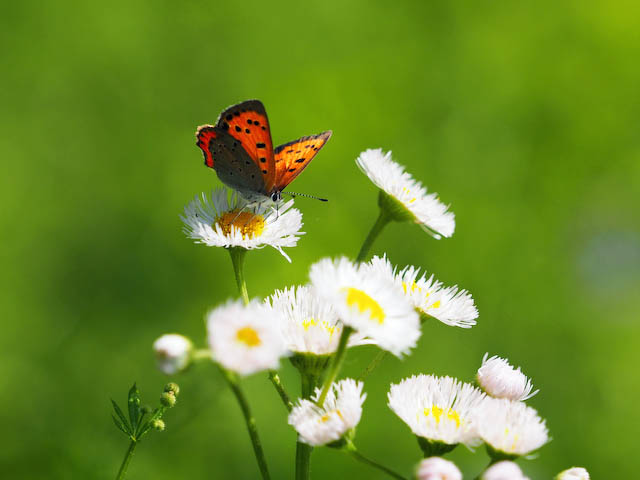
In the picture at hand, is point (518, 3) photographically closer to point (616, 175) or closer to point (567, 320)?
point (616, 175)

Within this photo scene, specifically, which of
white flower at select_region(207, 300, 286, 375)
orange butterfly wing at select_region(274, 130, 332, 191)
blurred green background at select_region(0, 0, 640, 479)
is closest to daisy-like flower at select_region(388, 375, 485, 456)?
white flower at select_region(207, 300, 286, 375)

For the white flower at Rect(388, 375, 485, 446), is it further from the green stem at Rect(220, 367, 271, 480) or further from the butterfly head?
the butterfly head

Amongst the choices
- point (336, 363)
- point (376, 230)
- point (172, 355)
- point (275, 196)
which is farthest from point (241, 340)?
point (275, 196)

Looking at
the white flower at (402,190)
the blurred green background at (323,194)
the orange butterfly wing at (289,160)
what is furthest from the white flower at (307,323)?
the blurred green background at (323,194)

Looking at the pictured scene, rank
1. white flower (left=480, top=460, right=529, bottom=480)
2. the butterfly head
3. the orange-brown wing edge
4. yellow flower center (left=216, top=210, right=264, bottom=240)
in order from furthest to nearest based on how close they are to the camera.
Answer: the orange-brown wing edge, the butterfly head, yellow flower center (left=216, top=210, right=264, bottom=240), white flower (left=480, top=460, right=529, bottom=480)

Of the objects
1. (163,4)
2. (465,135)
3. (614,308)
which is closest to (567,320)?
(614,308)

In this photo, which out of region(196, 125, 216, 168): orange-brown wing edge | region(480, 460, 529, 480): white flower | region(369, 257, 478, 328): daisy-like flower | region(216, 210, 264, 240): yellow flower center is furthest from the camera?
region(196, 125, 216, 168): orange-brown wing edge
